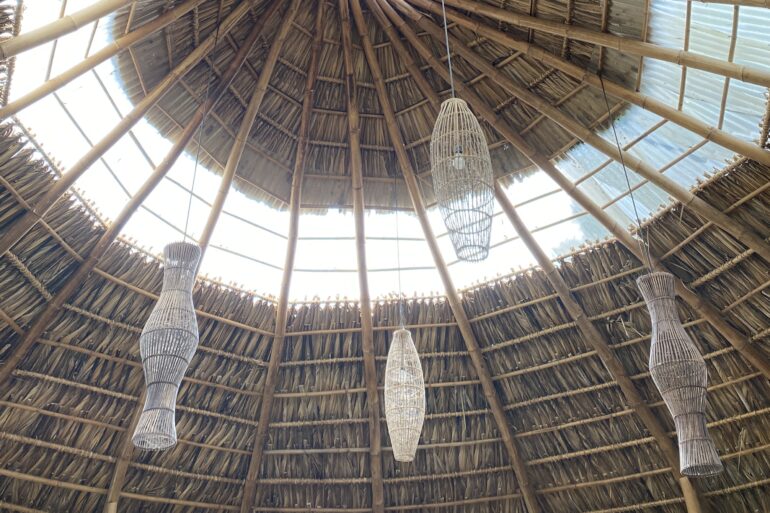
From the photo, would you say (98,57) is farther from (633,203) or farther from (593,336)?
(593,336)

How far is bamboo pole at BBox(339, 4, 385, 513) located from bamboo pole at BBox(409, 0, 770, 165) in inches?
37.1

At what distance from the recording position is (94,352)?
9711mm

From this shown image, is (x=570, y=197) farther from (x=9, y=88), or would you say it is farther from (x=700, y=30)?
(x=9, y=88)

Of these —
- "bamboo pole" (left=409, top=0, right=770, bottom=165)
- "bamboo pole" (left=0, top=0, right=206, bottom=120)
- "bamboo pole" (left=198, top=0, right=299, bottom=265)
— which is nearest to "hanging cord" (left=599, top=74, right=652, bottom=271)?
"bamboo pole" (left=409, top=0, right=770, bottom=165)

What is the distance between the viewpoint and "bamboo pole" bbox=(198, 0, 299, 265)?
946 cm

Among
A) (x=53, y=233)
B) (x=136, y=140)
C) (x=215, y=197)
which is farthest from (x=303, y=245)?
(x=53, y=233)

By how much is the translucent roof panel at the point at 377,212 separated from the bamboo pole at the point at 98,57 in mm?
335

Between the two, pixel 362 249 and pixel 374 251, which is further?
pixel 374 251

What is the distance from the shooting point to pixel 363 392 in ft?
36.3

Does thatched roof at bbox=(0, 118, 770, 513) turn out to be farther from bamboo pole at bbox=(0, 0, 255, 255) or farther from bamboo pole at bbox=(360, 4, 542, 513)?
bamboo pole at bbox=(0, 0, 255, 255)

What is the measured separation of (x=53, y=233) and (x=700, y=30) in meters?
7.62

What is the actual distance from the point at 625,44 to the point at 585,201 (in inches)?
92.5

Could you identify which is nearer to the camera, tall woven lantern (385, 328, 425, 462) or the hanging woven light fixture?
the hanging woven light fixture

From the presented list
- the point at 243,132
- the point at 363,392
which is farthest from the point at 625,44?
the point at 363,392
